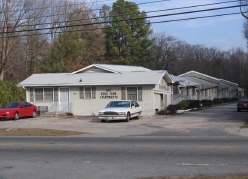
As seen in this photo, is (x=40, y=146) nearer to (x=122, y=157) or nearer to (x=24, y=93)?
(x=122, y=157)

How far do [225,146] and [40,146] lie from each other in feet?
22.0

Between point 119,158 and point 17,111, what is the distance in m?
20.2

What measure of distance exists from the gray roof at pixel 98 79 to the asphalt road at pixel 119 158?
16836 mm

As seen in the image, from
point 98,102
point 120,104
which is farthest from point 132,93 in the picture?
point 120,104

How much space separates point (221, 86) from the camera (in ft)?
236

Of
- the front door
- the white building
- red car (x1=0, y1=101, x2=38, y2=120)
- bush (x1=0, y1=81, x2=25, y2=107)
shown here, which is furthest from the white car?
Answer: bush (x1=0, y1=81, x2=25, y2=107)

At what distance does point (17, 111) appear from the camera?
98.7ft

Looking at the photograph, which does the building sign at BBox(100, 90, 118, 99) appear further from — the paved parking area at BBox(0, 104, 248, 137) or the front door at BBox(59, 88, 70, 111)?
the paved parking area at BBox(0, 104, 248, 137)

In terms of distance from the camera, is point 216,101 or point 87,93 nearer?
point 87,93

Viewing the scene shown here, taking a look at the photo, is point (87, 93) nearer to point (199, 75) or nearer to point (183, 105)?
point (183, 105)

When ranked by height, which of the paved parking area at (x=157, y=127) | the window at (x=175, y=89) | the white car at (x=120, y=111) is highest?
the window at (x=175, y=89)

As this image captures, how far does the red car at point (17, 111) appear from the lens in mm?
29281

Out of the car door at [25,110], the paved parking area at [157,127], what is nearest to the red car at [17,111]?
the car door at [25,110]

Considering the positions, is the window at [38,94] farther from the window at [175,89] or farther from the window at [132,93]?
the window at [175,89]
